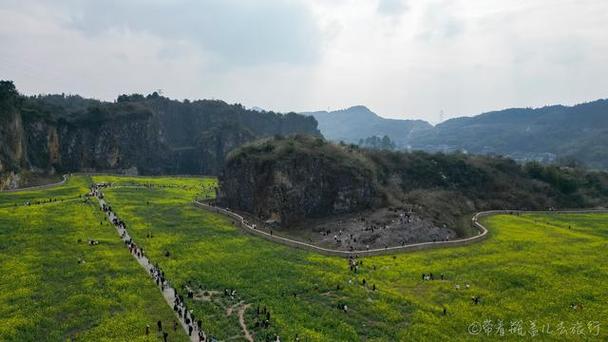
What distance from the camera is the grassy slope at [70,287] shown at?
124 feet

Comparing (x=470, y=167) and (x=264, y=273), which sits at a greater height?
(x=470, y=167)

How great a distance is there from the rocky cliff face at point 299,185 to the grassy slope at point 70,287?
29.3m

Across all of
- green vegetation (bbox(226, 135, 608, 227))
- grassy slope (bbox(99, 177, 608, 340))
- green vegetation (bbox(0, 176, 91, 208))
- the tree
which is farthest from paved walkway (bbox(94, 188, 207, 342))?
the tree

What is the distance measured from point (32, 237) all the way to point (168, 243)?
18.5 metres

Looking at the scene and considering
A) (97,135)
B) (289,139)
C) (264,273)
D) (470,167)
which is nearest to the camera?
(264,273)

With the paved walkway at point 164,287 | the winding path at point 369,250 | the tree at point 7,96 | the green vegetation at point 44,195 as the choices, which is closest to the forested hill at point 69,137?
the tree at point 7,96

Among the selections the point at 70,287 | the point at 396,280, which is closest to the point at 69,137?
the point at 70,287

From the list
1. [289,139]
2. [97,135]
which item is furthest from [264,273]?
[97,135]

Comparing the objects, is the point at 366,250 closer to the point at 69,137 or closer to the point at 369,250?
the point at 369,250

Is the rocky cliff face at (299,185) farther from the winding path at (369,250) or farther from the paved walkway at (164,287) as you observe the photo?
the paved walkway at (164,287)

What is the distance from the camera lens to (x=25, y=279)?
1879 inches

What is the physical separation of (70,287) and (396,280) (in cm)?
3444

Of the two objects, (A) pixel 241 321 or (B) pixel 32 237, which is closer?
(A) pixel 241 321

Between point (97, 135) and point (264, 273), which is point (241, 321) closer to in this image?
point (264, 273)
